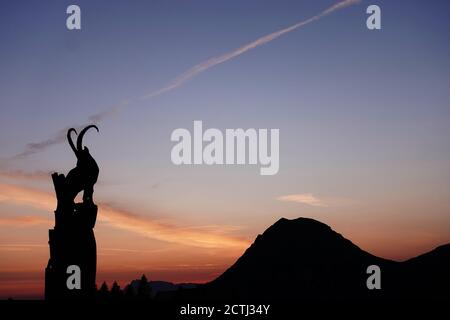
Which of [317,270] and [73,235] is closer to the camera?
[73,235]

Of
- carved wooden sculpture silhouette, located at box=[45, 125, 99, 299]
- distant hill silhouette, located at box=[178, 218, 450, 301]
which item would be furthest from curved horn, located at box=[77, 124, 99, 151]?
distant hill silhouette, located at box=[178, 218, 450, 301]

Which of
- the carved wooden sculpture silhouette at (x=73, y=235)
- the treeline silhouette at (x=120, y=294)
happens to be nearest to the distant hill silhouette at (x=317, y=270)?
the treeline silhouette at (x=120, y=294)

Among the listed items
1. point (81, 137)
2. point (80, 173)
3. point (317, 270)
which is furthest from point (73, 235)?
point (317, 270)

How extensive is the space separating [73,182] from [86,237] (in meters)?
2.45

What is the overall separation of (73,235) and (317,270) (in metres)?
121

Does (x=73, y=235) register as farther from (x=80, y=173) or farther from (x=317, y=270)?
(x=317, y=270)

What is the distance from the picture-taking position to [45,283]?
2583cm

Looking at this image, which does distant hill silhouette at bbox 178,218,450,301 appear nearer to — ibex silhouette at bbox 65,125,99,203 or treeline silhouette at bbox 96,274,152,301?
treeline silhouette at bbox 96,274,152,301

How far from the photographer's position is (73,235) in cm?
2603

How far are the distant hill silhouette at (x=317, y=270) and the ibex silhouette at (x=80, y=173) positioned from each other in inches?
3513

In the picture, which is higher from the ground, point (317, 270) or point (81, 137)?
point (81, 137)

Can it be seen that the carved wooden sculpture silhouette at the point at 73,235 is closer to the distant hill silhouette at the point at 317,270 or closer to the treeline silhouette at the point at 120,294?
the treeline silhouette at the point at 120,294
